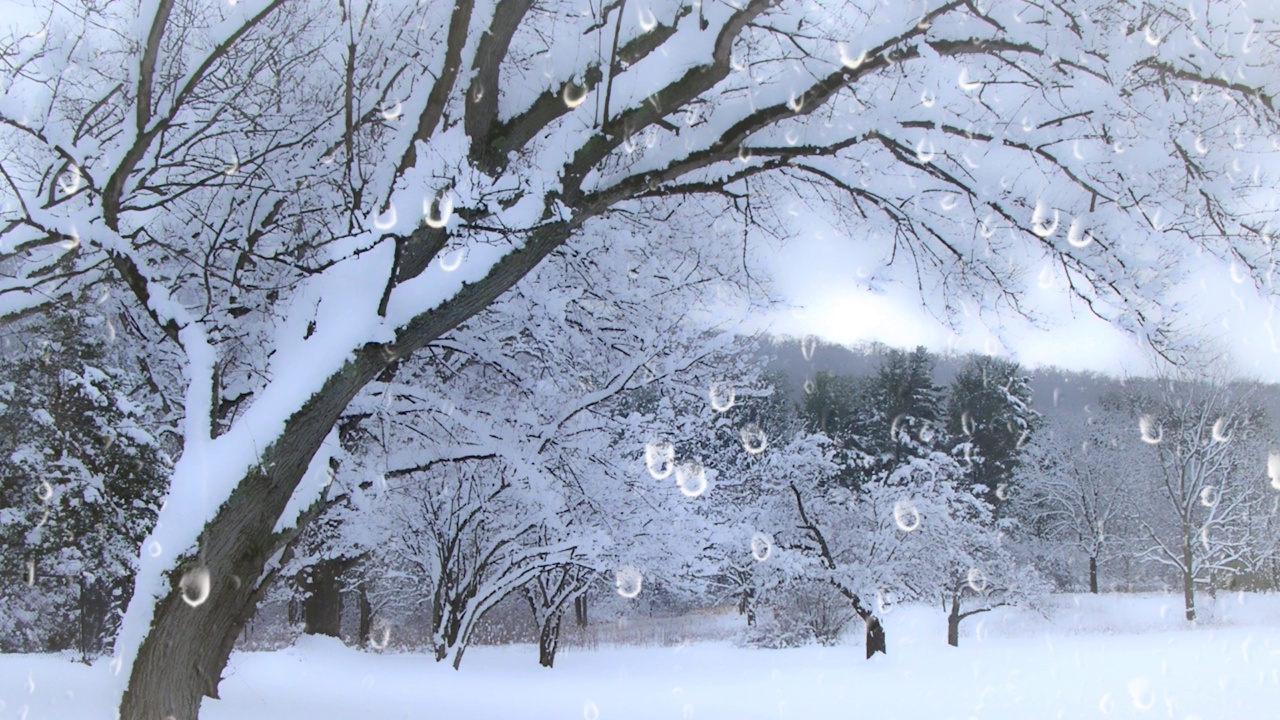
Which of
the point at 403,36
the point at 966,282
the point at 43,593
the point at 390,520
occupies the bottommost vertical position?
the point at 43,593

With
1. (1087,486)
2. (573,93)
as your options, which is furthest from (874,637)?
(1087,486)

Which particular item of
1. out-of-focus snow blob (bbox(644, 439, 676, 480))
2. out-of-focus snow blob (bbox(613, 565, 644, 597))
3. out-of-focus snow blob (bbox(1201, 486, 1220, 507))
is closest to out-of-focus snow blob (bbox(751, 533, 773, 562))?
out-of-focus snow blob (bbox(613, 565, 644, 597))

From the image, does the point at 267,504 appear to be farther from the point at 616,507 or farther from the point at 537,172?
the point at 616,507

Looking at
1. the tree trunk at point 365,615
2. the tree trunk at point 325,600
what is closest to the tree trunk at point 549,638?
the tree trunk at point 325,600

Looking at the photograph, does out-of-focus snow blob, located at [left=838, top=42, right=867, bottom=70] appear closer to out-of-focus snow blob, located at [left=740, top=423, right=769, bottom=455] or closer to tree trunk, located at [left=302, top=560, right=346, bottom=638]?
tree trunk, located at [left=302, top=560, right=346, bottom=638]

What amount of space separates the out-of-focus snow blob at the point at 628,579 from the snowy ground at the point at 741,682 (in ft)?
4.42

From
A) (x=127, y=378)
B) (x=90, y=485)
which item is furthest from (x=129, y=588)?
(x=127, y=378)

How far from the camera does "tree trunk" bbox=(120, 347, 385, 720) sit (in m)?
3.76

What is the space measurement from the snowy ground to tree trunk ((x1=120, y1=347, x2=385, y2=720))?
1.13 metres

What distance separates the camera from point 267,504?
154 inches

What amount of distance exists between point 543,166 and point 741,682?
35.2 ft

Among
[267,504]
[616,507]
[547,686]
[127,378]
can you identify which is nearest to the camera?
[267,504]

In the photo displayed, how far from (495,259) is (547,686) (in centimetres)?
826

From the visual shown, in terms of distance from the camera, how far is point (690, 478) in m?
11.3
